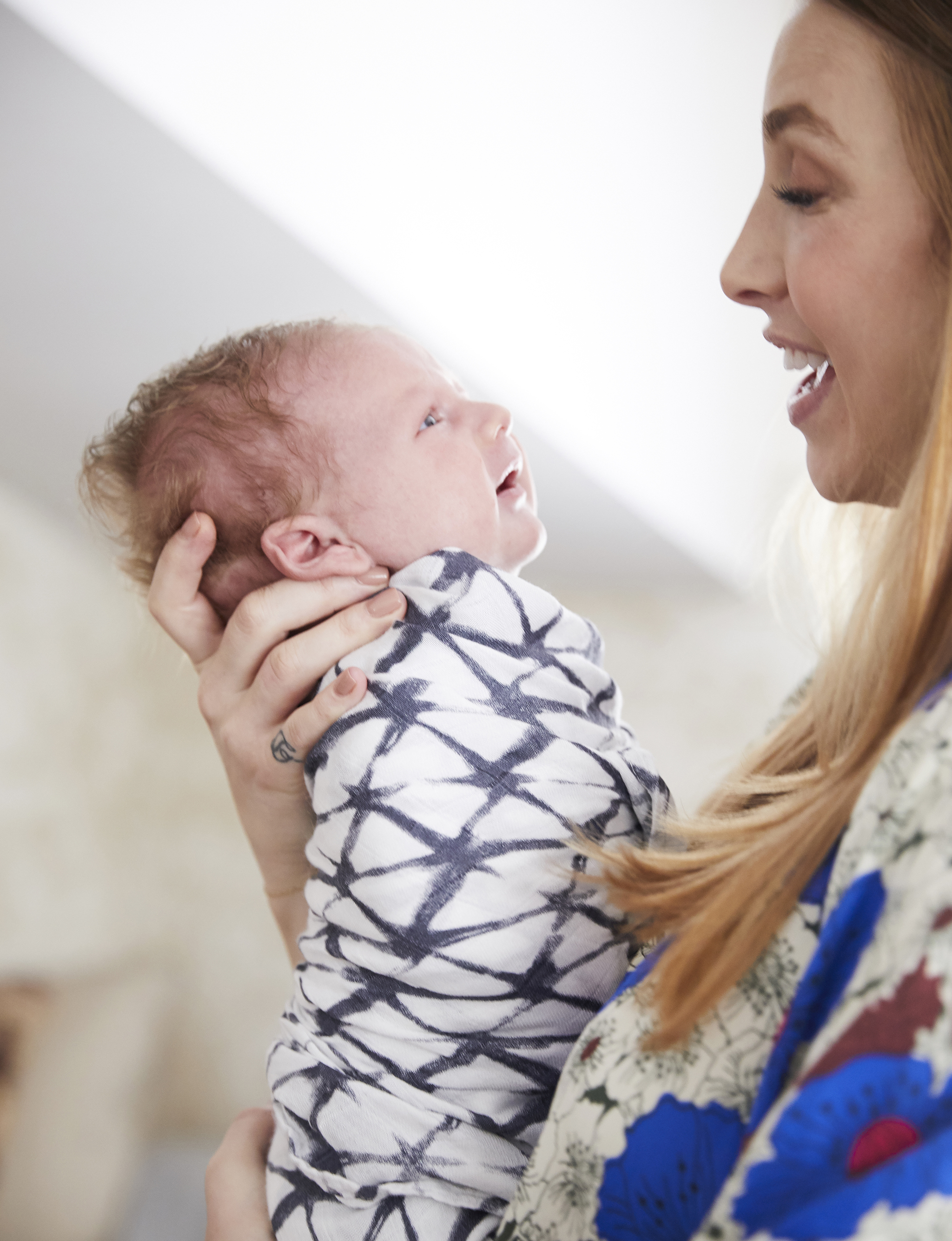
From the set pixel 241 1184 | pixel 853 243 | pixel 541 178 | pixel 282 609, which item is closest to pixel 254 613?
pixel 282 609

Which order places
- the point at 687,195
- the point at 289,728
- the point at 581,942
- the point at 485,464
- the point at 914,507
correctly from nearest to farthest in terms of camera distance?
the point at 914,507 < the point at 581,942 < the point at 289,728 < the point at 485,464 < the point at 687,195

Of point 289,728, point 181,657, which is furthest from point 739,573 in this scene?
point 289,728

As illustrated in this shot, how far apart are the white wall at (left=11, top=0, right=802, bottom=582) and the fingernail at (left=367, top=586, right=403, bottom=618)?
1.67 feet

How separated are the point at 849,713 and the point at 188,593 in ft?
2.04

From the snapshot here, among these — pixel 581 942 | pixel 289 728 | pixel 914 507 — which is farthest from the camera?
pixel 289 728

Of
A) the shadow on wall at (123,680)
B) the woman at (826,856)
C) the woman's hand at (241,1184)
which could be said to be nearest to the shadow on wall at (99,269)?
the shadow on wall at (123,680)

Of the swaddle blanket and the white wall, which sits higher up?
the white wall

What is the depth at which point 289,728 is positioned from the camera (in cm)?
79

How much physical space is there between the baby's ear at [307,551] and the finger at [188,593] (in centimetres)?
6

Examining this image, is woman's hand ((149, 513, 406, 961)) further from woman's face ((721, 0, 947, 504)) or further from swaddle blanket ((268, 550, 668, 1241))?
woman's face ((721, 0, 947, 504))

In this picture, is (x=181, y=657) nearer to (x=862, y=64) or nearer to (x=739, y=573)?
(x=739, y=573)

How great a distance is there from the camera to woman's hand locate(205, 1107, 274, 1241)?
0.70 m

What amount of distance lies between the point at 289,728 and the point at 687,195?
1243mm

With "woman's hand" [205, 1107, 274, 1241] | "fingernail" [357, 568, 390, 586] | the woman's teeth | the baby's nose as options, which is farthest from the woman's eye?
"woman's hand" [205, 1107, 274, 1241]
